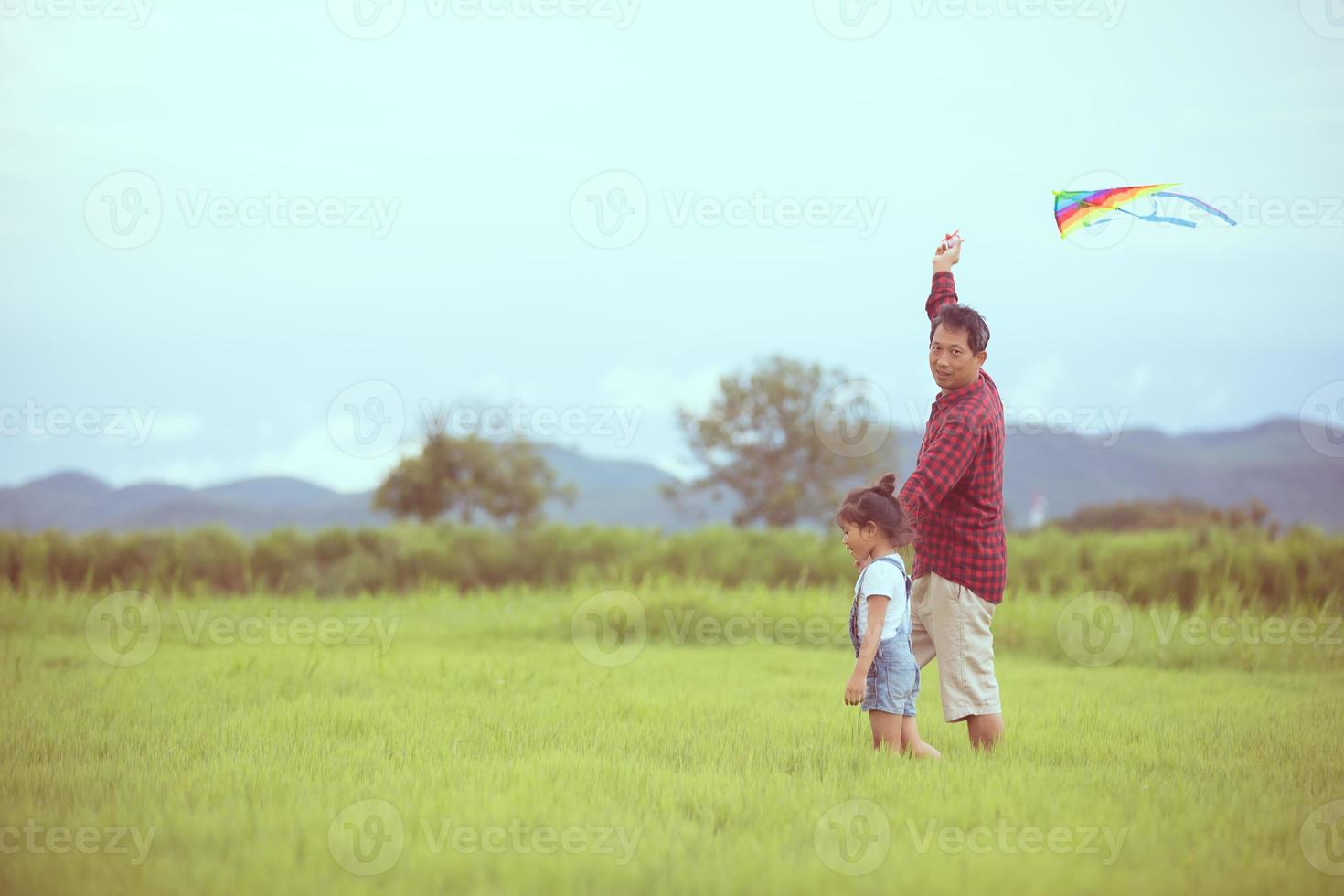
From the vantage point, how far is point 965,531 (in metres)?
5.00

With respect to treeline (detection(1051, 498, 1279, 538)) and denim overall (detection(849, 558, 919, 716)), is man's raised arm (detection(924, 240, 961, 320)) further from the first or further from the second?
treeline (detection(1051, 498, 1279, 538))

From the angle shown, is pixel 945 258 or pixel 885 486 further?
pixel 945 258

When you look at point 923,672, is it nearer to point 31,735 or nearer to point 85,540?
point 31,735

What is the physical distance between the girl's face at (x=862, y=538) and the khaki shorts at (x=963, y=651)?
43cm

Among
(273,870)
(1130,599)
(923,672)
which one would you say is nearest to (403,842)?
(273,870)

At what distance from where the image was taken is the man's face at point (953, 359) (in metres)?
4.94

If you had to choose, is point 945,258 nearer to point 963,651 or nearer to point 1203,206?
point 1203,206

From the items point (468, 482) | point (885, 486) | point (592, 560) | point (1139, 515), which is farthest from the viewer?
point (468, 482)

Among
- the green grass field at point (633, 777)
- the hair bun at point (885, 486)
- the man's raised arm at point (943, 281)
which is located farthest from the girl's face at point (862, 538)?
the man's raised arm at point (943, 281)

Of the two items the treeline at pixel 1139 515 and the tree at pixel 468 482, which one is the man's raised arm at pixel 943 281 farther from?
the tree at pixel 468 482

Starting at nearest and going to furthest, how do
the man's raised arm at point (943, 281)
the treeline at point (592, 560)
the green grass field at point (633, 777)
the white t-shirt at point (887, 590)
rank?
the green grass field at point (633, 777) < the white t-shirt at point (887, 590) < the man's raised arm at point (943, 281) < the treeline at point (592, 560)

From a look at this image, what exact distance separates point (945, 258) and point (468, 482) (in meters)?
23.3

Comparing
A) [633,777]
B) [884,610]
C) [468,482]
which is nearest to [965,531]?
[884,610]

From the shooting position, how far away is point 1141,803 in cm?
414
